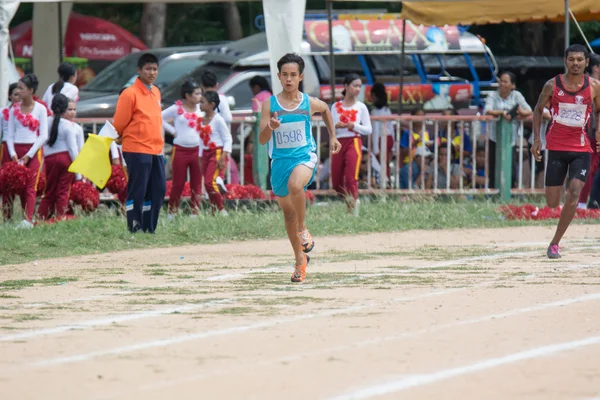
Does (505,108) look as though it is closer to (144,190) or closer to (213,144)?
(213,144)

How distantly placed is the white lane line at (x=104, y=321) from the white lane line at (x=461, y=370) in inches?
96.8

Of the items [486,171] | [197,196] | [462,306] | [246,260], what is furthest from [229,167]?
[462,306]

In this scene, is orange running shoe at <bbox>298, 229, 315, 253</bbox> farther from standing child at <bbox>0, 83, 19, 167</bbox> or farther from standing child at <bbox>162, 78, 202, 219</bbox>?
standing child at <bbox>0, 83, 19, 167</bbox>

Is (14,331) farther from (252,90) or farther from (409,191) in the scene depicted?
(252,90)

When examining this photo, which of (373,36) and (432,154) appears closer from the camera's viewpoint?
(432,154)

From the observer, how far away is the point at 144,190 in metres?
13.7

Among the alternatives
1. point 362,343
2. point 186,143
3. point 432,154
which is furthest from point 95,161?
point 362,343

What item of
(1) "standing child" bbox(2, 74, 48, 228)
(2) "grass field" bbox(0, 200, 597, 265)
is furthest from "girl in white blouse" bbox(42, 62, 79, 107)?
(2) "grass field" bbox(0, 200, 597, 265)

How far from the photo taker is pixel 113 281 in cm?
1032

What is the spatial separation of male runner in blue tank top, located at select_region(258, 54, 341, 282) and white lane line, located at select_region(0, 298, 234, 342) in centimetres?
142

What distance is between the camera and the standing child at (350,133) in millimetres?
16594

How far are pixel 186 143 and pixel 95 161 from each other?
2.39 metres

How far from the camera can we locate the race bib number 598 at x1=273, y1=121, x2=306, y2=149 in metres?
10.4

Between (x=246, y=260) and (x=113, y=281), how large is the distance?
191 centimetres
